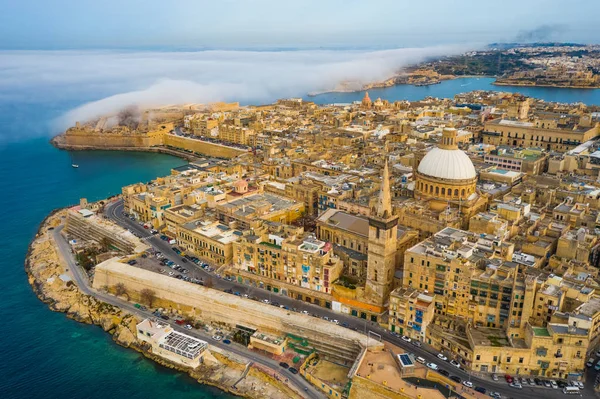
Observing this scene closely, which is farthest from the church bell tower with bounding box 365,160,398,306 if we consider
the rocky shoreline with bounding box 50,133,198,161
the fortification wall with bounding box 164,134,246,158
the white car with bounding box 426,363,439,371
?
the rocky shoreline with bounding box 50,133,198,161

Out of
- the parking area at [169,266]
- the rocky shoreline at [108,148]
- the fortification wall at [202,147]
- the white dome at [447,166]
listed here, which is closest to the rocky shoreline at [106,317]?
the parking area at [169,266]

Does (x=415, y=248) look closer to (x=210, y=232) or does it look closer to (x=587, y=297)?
(x=587, y=297)

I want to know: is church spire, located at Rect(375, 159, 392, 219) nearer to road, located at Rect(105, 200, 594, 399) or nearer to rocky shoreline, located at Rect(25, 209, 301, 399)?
road, located at Rect(105, 200, 594, 399)

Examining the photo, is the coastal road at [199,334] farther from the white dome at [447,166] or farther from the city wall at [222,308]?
the white dome at [447,166]

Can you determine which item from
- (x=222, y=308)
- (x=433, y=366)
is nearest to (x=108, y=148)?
(x=222, y=308)

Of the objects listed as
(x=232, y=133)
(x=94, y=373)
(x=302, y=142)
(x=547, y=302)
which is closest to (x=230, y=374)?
(x=94, y=373)
